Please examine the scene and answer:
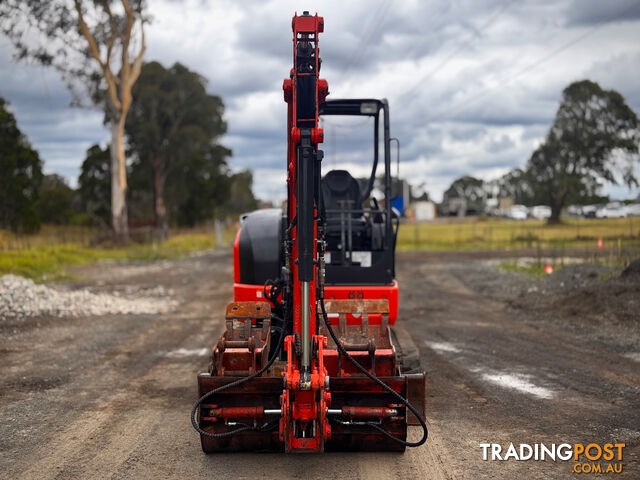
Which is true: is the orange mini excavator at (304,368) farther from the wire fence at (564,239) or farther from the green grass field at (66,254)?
the green grass field at (66,254)

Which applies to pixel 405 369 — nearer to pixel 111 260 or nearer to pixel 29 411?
pixel 29 411

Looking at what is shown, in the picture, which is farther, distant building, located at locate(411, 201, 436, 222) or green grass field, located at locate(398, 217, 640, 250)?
distant building, located at locate(411, 201, 436, 222)

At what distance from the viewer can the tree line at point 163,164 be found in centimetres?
5231

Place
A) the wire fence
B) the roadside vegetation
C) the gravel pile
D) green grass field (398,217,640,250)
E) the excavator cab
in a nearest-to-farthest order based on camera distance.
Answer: the excavator cab → the gravel pile → the roadside vegetation → the wire fence → green grass field (398,217,640,250)

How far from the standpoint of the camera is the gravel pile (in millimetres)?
14188

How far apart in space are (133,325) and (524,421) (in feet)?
27.4

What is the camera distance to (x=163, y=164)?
2188 inches

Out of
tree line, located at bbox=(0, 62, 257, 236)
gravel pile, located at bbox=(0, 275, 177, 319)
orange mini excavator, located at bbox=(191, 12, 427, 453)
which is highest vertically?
tree line, located at bbox=(0, 62, 257, 236)

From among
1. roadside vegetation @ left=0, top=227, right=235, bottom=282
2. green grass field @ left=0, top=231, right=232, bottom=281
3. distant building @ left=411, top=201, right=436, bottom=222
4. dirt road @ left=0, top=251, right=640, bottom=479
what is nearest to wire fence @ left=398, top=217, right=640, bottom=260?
dirt road @ left=0, top=251, right=640, bottom=479

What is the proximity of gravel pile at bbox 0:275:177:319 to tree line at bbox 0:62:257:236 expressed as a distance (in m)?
33.9

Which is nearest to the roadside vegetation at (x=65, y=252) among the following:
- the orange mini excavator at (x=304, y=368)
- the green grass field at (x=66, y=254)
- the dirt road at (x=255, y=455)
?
the green grass field at (x=66, y=254)

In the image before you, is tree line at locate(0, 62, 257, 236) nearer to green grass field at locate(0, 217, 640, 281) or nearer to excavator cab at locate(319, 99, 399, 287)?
green grass field at locate(0, 217, 640, 281)

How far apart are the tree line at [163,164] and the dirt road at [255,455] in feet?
130

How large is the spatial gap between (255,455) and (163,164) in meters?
51.8
